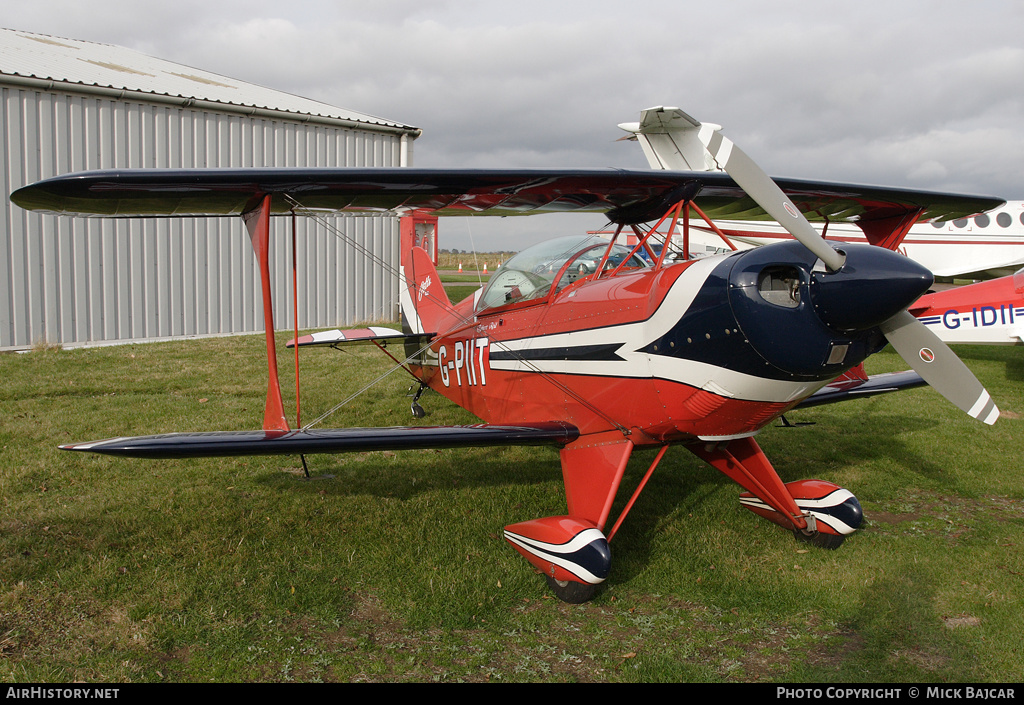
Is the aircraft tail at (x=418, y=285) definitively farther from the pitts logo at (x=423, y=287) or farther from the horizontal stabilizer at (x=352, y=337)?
the horizontal stabilizer at (x=352, y=337)

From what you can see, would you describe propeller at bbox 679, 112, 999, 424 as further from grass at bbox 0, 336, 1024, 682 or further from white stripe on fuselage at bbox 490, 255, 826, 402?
grass at bbox 0, 336, 1024, 682

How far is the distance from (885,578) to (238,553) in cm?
411

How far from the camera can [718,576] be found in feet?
13.7

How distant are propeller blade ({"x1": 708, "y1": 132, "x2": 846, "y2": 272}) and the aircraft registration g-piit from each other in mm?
10

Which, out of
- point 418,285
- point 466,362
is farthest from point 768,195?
point 418,285

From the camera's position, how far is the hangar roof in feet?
40.3

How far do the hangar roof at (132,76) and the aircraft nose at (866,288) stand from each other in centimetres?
1364

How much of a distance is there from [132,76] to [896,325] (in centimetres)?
1557

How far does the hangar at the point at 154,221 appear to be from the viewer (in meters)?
11.9

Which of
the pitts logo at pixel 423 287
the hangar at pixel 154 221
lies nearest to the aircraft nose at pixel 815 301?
the pitts logo at pixel 423 287

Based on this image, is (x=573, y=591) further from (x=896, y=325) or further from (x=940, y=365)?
(x=940, y=365)
